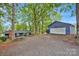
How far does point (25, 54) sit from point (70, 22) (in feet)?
1.45

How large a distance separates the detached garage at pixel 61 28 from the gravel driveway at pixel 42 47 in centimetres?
5

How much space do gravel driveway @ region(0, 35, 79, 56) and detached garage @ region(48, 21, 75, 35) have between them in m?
0.05

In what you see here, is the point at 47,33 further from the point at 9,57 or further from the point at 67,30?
the point at 9,57

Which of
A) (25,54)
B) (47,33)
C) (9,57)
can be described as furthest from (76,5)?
(9,57)

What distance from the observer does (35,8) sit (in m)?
1.84

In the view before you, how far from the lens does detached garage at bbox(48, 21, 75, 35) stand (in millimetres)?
1814

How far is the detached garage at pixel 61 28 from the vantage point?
181cm

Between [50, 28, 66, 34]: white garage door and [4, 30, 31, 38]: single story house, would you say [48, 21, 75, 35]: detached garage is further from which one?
[4, 30, 31, 38]: single story house

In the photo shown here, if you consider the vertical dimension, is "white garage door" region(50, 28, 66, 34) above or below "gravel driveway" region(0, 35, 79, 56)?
above

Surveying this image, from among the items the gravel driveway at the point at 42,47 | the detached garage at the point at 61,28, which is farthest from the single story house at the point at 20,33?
the detached garage at the point at 61,28

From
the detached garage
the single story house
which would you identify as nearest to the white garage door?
the detached garage

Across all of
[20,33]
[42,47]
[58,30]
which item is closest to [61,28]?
[58,30]

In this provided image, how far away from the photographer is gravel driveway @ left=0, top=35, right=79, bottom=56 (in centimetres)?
180

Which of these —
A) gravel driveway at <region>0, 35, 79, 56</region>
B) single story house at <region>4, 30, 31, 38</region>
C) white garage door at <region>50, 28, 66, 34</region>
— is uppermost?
white garage door at <region>50, 28, 66, 34</region>
